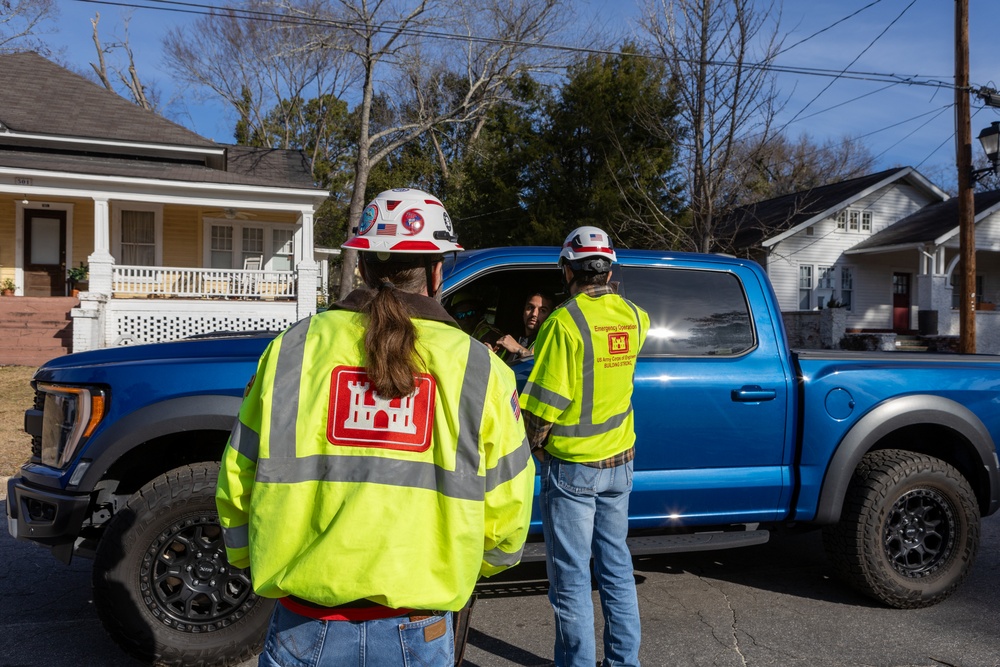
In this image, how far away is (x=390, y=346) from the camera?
5.52 feet

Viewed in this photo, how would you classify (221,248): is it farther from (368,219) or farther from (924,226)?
(924,226)

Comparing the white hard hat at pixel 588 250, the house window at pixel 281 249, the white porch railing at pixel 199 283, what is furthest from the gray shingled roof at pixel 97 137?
the white hard hat at pixel 588 250

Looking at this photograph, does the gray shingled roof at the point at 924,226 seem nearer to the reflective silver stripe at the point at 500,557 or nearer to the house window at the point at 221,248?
the house window at the point at 221,248

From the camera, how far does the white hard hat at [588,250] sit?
329 centimetres

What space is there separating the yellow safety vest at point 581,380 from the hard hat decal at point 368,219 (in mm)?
1369

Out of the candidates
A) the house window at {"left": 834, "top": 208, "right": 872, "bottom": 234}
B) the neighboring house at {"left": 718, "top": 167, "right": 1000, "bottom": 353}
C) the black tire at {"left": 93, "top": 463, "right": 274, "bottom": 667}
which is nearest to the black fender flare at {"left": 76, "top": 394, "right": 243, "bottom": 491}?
the black tire at {"left": 93, "top": 463, "right": 274, "bottom": 667}

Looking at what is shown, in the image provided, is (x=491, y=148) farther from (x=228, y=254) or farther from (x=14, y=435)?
(x=14, y=435)

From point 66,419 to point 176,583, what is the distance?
0.91m

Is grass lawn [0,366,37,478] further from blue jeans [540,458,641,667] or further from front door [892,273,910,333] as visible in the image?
front door [892,273,910,333]

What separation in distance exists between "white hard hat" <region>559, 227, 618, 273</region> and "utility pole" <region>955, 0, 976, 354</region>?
45.1ft

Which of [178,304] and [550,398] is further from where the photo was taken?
[178,304]

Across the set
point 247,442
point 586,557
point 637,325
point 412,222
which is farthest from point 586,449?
point 247,442

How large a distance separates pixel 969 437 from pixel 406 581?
411cm

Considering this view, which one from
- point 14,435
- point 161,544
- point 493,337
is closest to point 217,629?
point 161,544
